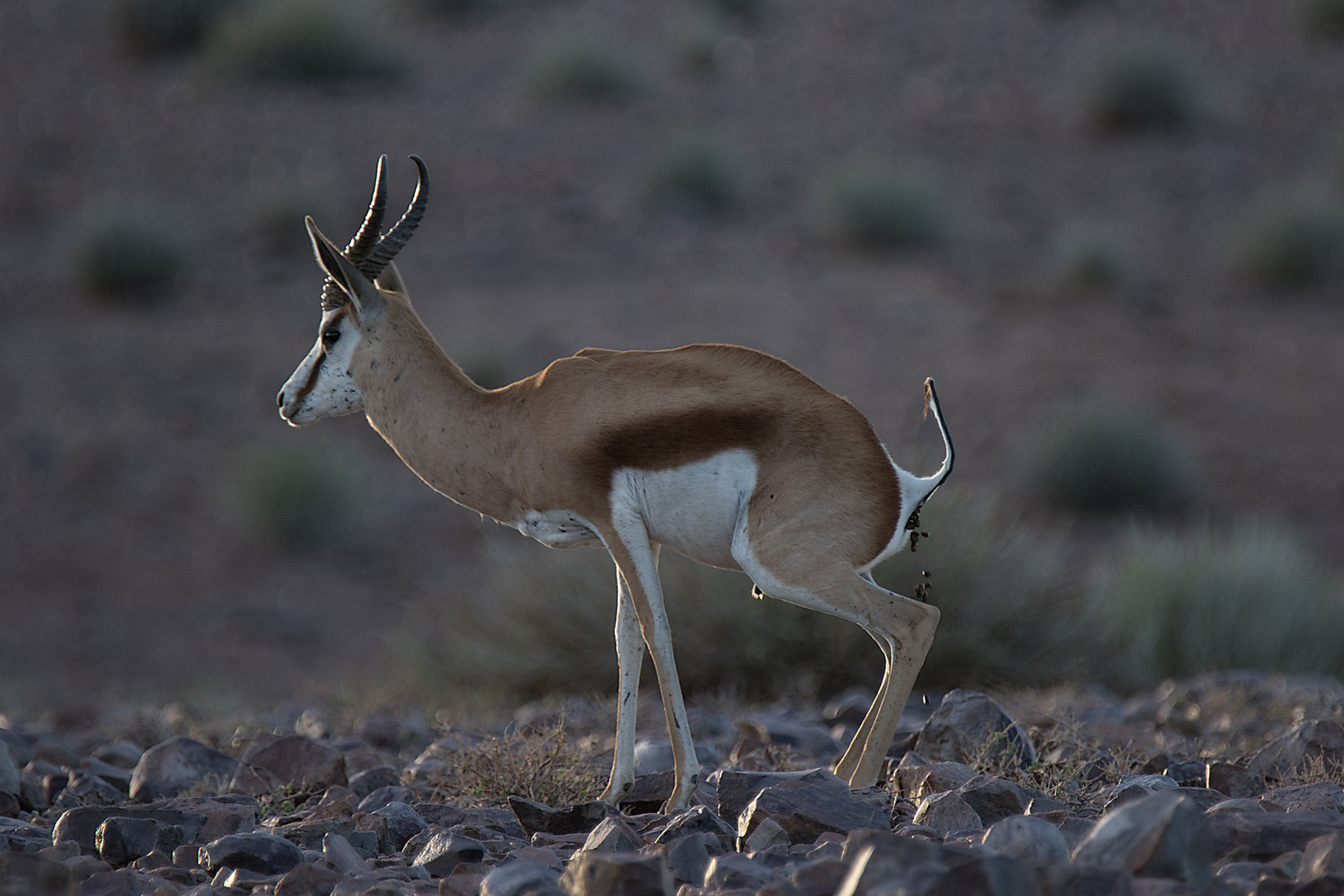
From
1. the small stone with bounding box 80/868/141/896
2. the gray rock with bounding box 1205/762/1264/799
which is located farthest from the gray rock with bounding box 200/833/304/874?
the gray rock with bounding box 1205/762/1264/799

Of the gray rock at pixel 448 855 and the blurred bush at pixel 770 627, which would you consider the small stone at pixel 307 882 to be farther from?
the blurred bush at pixel 770 627

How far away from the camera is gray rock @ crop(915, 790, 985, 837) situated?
141 inches

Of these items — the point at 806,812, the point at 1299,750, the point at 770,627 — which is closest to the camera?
the point at 806,812

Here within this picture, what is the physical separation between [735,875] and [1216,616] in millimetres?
7202

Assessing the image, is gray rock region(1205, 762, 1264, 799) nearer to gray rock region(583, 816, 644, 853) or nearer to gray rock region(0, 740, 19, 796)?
gray rock region(583, 816, 644, 853)

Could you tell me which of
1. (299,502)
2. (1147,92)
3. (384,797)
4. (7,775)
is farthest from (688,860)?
(1147,92)

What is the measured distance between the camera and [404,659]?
943cm

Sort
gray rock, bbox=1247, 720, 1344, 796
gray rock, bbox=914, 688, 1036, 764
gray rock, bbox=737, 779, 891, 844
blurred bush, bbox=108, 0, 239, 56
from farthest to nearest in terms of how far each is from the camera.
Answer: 1. blurred bush, bbox=108, 0, 239, 56
2. gray rock, bbox=914, 688, 1036, 764
3. gray rock, bbox=1247, 720, 1344, 796
4. gray rock, bbox=737, 779, 891, 844

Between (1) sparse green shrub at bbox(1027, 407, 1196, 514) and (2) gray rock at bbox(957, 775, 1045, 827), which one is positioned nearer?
(2) gray rock at bbox(957, 775, 1045, 827)

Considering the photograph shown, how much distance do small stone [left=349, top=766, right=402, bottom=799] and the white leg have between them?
4.27ft

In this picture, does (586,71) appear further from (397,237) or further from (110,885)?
(110,885)

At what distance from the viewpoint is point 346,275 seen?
4172 millimetres

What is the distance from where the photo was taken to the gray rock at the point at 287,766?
4.76 meters

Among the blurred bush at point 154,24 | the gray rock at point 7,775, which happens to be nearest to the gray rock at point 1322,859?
the gray rock at point 7,775
